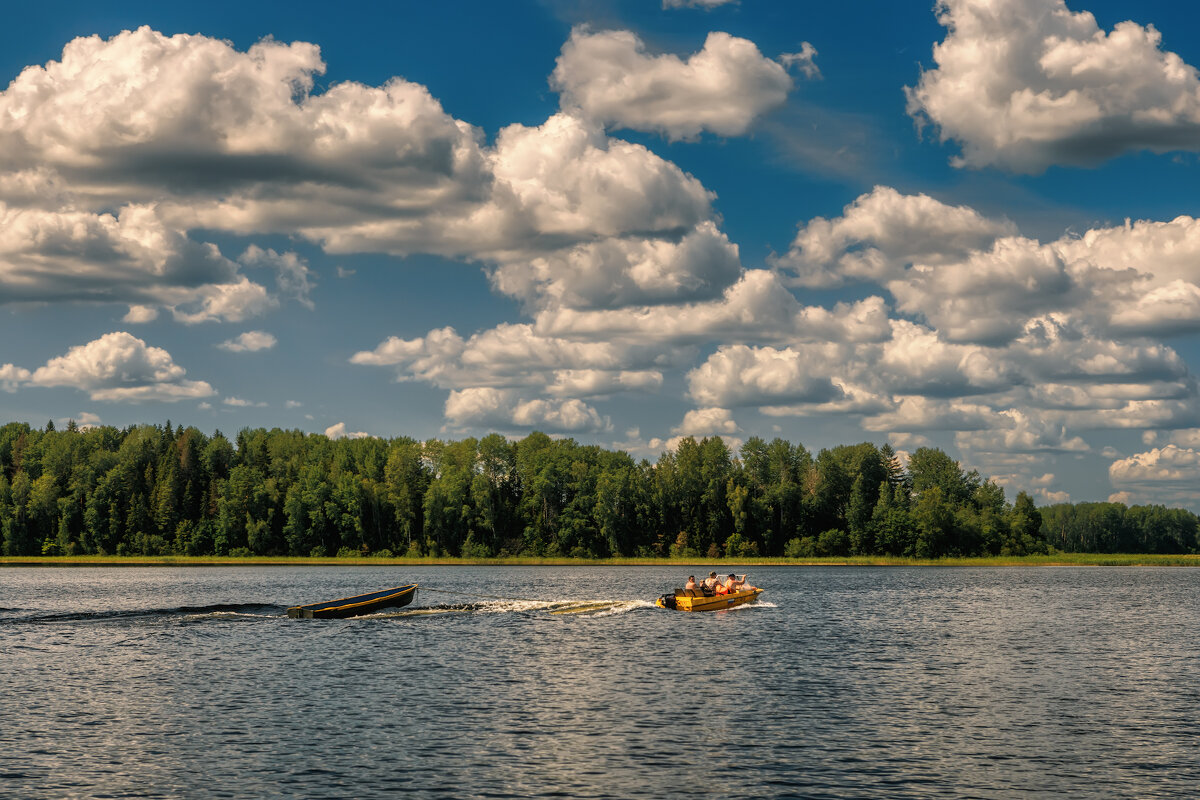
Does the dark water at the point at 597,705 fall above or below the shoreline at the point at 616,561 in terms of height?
above

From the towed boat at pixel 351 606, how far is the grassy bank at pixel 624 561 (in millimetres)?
101893

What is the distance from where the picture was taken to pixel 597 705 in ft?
129

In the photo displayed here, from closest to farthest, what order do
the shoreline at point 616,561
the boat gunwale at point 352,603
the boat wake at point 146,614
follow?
the boat wake at point 146,614 < the boat gunwale at point 352,603 < the shoreline at point 616,561

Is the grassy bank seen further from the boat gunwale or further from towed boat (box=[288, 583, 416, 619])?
the boat gunwale

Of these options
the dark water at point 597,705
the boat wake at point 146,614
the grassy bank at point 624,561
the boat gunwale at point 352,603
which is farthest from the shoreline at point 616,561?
the boat wake at point 146,614

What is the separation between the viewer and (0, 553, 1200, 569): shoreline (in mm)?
178625

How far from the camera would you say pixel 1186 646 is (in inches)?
2351

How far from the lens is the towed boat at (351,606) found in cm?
7429

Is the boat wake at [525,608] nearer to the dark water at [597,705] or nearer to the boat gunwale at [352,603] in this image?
the boat gunwale at [352,603]

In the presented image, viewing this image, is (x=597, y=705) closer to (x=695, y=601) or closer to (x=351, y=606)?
(x=351, y=606)

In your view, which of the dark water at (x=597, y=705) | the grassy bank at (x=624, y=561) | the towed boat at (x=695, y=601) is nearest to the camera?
the dark water at (x=597, y=705)

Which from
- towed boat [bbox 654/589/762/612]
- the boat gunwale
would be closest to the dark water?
towed boat [bbox 654/589/762/612]

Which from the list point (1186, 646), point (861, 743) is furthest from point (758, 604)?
point (861, 743)

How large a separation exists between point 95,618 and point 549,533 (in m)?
126
